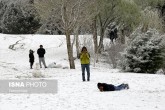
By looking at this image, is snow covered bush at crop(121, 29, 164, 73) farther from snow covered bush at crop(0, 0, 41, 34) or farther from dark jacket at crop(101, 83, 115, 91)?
snow covered bush at crop(0, 0, 41, 34)

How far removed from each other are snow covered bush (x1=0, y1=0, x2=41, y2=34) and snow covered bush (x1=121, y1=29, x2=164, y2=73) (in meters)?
24.2

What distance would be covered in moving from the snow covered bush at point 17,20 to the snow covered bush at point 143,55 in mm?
24180

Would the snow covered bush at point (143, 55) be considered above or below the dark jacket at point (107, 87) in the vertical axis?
above

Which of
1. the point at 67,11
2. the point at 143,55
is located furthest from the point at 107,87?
the point at 67,11

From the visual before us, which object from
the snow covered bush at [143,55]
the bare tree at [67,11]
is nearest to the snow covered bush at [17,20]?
the bare tree at [67,11]

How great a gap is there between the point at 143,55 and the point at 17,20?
27717mm

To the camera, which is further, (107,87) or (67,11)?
(67,11)

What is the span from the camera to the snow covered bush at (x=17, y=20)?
174ft

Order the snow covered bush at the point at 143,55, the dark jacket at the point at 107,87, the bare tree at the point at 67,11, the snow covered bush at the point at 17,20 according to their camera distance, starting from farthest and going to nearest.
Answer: the snow covered bush at the point at 17,20 < the bare tree at the point at 67,11 < the snow covered bush at the point at 143,55 < the dark jacket at the point at 107,87

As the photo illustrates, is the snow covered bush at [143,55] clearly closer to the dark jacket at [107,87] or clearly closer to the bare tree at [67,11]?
the bare tree at [67,11]

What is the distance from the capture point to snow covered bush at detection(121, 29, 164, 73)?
2927 cm

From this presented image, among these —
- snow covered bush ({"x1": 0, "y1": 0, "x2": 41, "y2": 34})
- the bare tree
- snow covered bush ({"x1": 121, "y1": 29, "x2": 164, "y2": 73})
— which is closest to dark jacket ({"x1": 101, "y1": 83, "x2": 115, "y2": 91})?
snow covered bush ({"x1": 121, "y1": 29, "x2": 164, "y2": 73})

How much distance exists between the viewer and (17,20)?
5384 centimetres

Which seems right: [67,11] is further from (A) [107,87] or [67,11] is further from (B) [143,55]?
(A) [107,87]
